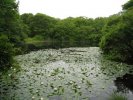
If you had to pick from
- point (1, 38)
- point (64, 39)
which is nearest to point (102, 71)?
point (1, 38)

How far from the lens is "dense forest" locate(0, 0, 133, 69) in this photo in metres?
23.6

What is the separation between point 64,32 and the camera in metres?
110

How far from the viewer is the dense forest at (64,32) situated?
77.3 ft

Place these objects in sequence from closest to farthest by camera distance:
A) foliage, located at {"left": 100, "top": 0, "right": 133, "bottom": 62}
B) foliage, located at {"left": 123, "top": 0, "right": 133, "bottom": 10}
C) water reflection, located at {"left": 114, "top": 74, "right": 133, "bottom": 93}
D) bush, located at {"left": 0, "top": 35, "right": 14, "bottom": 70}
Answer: bush, located at {"left": 0, "top": 35, "right": 14, "bottom": 70} < water reflection, located at {"left": 114, "top": 74, "right": 133, "bottom": 93} < foliage, located at {"left": 100, "top": 0, "right": 133, "bottom": 62} < foliage, located at {"left": 123, "top": 0, "right": 133, "bottom": 10}

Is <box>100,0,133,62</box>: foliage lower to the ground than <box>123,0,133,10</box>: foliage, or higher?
lower

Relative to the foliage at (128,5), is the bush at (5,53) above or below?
below

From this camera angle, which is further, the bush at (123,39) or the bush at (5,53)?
the bush at (123,39)

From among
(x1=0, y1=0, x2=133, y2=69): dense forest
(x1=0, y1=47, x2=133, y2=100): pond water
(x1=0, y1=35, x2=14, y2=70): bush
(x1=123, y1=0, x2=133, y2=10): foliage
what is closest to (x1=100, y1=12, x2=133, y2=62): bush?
(x1=0, y1=0, x2=133, y2=69): dense forest

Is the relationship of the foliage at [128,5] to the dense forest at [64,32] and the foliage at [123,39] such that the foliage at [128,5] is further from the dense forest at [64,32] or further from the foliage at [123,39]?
the foliage at [123,39]

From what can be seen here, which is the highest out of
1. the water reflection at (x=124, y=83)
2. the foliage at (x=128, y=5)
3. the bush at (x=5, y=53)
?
the foliage at (x=128, y=5)

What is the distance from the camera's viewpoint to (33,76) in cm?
2325

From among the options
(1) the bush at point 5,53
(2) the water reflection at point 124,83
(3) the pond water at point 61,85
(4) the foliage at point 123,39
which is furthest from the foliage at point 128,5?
(1) the bush at point 5,53

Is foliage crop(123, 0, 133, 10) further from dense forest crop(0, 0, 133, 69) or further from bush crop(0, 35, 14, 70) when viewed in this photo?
bush crop(0, 35, 14, 70)

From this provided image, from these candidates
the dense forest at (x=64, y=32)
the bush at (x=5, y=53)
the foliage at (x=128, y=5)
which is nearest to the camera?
the bush at (x=5, y=53)
